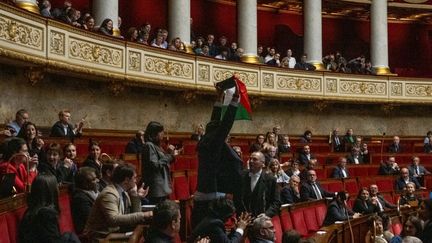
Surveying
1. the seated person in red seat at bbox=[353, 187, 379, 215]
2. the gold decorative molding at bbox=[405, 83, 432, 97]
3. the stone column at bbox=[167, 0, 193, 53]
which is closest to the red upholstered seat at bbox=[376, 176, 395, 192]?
the seated person in red seat at bbox=[353, 187, 379, 215]

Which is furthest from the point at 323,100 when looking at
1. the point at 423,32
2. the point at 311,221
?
the point at 311,221

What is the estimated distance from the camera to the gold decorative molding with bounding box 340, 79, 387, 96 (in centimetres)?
1431

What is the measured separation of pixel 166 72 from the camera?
36.2 ft

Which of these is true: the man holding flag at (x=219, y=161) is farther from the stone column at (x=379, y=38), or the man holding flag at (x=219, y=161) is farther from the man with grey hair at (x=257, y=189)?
the stone column at (x=379, y=38)

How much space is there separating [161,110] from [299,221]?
590cm

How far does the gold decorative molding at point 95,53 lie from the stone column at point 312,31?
5.83m

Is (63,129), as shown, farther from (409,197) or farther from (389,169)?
(389,169)

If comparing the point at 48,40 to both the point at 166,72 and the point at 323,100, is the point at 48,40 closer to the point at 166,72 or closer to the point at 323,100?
the point at 166,72

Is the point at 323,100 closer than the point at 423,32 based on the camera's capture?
Yes

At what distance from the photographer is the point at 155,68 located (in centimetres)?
1080

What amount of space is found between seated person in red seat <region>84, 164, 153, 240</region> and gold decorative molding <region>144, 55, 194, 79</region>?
6.84 metres

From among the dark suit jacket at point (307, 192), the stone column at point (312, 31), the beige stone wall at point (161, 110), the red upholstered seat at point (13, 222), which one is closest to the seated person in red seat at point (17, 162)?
the red upholstered seat at point (13, 222)

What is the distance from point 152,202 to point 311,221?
207 cm

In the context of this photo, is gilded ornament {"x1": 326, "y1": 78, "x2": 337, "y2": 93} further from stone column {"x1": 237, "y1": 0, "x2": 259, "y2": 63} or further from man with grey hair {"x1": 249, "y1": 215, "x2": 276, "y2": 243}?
man with grey hair {"x1": 249, "y1": 215, "x2": 276, "y2": 243}
